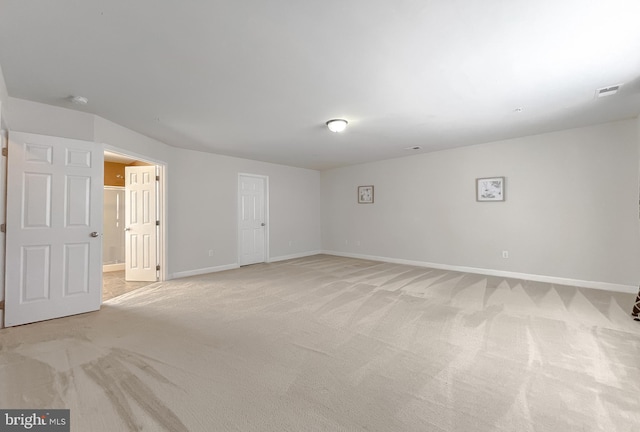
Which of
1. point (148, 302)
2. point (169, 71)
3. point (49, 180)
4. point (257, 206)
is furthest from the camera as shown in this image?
point (257, 206)

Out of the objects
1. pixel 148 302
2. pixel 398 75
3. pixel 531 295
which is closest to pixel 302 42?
pixel 398 75

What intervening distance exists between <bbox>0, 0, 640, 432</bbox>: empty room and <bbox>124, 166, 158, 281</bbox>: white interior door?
4cm

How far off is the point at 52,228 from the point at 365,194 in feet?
19.5

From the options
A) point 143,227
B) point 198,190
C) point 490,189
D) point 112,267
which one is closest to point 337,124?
point 198,190

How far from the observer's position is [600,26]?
1.88 m

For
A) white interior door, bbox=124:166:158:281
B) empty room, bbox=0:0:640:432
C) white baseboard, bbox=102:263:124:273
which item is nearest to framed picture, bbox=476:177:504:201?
empty room, bbox=0:0:640:432

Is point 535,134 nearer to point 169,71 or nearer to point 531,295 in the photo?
point 531,295

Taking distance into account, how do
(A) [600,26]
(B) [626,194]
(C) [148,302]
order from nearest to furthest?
(A) [600,26]
(C) [148,302]
(B) [626,194]

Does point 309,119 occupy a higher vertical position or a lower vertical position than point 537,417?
higher

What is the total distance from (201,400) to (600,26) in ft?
12.2

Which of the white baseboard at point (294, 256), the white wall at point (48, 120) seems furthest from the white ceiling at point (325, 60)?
the white baseboard at point (294, 256)

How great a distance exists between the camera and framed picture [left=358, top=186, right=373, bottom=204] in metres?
7.03

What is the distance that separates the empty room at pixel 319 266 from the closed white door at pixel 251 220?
0.43 metres

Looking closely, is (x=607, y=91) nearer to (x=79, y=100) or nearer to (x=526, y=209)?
(x=526, y=209)
